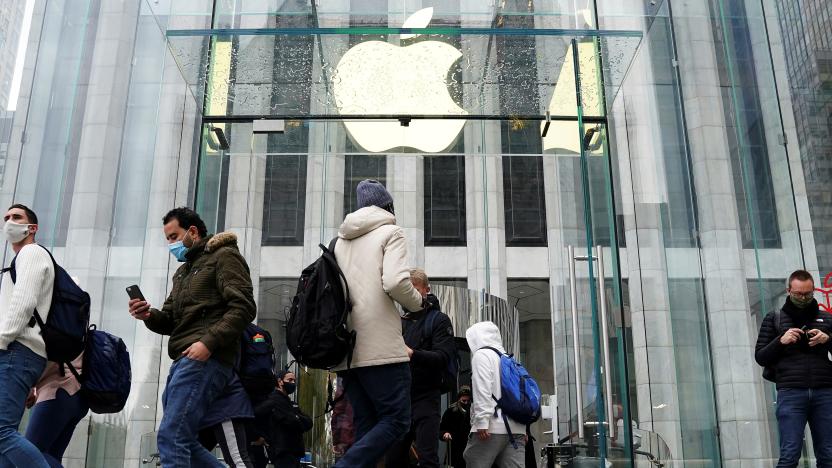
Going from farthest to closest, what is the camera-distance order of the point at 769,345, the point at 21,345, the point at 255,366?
the point at 769,345 < the point at 255,366 < the point at 21,345

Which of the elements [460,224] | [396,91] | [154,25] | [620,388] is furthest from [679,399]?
[460,224]

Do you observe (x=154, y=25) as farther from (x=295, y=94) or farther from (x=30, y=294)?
(x=30, y=294)

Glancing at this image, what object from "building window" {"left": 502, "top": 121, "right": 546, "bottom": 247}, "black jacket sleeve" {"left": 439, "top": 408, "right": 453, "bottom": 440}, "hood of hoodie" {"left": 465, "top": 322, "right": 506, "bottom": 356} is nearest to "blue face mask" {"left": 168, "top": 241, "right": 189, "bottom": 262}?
"hood of hoodie" {"left": 465, "top": 322, "right": 506, "bottom": 356}

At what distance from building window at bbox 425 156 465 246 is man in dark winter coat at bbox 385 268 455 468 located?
50.5ft

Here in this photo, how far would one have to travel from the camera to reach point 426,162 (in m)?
23.2

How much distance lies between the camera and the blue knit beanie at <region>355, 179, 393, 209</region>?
5602 mm

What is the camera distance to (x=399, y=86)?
9945 mm

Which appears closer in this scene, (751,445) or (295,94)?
(751,445)

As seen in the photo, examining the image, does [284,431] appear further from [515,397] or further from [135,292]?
[135,292]

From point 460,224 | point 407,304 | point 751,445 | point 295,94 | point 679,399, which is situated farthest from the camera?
point 460,224

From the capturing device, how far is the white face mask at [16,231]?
572 centimetres

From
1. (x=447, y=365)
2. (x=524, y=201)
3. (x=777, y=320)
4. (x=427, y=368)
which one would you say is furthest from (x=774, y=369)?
(x=524, y=201)

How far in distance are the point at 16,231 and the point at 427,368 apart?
3.05 m

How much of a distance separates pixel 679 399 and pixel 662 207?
1935 mm
